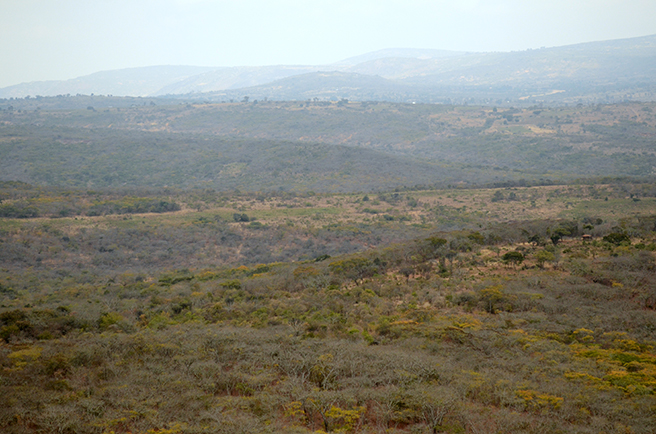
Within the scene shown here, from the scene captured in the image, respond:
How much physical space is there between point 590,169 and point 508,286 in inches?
4007

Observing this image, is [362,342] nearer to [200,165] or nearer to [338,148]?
[200,165]

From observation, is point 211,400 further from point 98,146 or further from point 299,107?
point 299,107

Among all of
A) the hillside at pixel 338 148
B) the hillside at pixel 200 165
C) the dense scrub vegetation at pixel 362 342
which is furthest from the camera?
the hillside at pixel 338 148

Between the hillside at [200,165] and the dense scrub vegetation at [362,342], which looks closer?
the dense scrub vegetation at [362,342]

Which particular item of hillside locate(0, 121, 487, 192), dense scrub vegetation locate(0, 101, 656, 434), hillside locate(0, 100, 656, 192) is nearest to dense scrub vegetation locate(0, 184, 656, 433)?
dense scrub vegetation locate(0, 101, 656, 434)

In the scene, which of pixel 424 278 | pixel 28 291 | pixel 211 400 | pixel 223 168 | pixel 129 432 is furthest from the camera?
pixel 223 168

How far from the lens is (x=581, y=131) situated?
5423 inches

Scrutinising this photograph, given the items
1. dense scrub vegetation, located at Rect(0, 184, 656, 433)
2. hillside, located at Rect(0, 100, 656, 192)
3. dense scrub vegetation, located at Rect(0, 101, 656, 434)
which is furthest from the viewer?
hillside, located at Rect(0, 100, 656, 192)

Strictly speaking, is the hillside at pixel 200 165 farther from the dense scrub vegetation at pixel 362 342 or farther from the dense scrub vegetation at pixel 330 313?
the dense scrub vegetation at pixel 362 342

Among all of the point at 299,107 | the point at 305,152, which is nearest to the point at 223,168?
the point at 305,152

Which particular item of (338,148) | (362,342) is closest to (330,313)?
(362,342)

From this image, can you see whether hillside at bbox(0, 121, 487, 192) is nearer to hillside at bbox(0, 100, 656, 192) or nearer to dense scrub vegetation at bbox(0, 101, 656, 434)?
hillside at bbox(0, 100, 656, 192)

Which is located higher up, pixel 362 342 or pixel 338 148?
pixel 338 148

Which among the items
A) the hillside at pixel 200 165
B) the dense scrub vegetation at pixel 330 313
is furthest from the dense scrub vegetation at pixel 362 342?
the hillside at pixel 200 165
